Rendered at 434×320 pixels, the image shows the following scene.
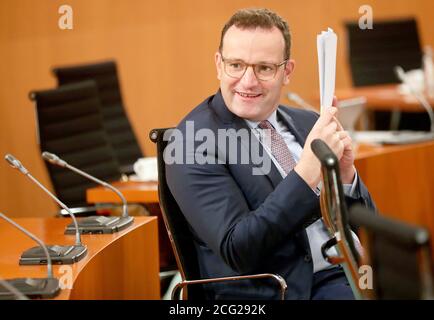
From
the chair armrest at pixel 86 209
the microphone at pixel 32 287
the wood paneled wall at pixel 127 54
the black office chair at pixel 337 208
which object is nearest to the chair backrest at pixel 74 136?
the chair armrest at pixel 86 209

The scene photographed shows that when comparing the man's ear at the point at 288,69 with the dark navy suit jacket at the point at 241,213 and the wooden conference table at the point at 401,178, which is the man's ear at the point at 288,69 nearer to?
the dark navy suit jacket at the point at 241,213

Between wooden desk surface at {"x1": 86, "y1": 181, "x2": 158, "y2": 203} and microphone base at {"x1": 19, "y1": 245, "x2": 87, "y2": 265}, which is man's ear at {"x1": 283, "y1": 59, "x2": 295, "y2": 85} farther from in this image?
wooden desk surface at {"x1": 86, "y1": 181, "x2": 158, "y2": 203}

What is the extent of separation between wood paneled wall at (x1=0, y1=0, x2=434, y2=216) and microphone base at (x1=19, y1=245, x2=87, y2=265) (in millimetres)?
3412

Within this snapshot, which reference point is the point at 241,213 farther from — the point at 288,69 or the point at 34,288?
the point at 34,288

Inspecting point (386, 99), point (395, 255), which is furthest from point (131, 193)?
point (386, 99)

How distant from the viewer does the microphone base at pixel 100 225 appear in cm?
266

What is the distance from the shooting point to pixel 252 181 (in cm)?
239

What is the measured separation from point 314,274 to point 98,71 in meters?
2.63

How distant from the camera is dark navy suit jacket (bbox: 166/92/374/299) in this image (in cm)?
225

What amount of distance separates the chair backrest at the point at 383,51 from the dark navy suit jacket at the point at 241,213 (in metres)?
4.06

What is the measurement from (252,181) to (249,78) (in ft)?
0.96
